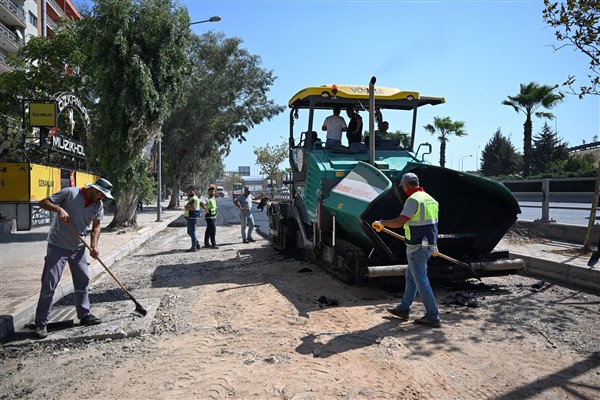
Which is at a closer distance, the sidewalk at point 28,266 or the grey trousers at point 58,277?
the grey trousers at point 58,277

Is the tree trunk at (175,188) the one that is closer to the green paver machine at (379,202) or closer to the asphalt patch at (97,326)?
the green paver machine at (379,202)

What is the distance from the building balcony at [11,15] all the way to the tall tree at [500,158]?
4519 cm

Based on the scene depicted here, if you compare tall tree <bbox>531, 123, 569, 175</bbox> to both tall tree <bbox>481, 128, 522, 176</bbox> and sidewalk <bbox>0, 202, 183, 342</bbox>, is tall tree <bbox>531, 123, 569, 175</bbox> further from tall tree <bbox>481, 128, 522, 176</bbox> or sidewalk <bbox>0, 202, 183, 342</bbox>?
sidewalk <bbox>0, 202, 183, 342</bbox>

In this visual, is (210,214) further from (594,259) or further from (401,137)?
(594,259)

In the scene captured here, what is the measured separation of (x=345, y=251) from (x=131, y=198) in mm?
11996

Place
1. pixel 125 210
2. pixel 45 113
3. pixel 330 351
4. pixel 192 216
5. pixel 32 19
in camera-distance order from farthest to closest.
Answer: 1. pixel 32 19
2. pixel 125 210
3. pixel 45 113
4. pixel 192 216
5. pixel 330 351

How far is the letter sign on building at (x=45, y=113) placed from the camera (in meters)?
14.7

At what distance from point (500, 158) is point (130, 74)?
44031 millimetres

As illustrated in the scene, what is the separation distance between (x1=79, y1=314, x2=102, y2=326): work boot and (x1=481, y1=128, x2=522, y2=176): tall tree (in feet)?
164

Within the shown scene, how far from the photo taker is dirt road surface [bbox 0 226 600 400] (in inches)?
140

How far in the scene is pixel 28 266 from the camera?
8.85m

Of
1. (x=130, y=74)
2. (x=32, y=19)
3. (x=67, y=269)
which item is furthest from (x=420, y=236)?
(x=32, y=19)

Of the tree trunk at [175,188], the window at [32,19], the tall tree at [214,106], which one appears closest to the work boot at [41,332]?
the tall tree at [214,106]

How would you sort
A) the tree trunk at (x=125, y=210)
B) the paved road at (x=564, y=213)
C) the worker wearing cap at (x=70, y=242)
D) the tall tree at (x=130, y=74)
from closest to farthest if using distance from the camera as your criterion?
1. the worker wearing cap at (x=70, y=242)
2. the paved road at (x=564, y=213)
3. the tall tree at (x=130, y=74)
4. the tree trunk at (x=125, y=210)
